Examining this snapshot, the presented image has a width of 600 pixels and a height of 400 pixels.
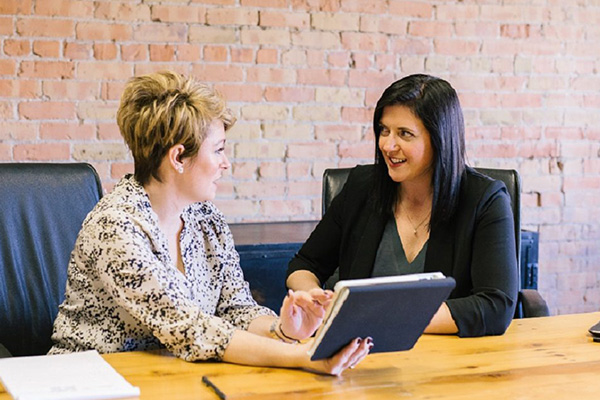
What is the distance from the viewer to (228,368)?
1694 millimetres

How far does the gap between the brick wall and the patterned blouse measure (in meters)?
1.30

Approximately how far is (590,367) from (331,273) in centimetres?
90

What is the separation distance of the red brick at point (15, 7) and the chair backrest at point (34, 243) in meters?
1.01

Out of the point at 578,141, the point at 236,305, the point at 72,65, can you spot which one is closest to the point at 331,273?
the point at 236,305

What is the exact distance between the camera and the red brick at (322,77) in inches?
137

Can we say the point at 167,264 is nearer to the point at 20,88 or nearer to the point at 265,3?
the point at 20,88

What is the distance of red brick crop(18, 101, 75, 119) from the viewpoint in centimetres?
313

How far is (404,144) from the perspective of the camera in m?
2.26

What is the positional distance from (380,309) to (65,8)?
2.06m

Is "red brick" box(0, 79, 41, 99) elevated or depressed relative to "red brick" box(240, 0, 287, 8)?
depressed

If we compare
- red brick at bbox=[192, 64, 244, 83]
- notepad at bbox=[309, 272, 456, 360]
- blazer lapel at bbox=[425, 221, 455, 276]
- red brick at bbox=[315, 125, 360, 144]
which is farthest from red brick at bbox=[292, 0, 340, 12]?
notepad at bbox=[309, 272, 456, 360]

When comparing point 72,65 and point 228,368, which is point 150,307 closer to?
point 228,368

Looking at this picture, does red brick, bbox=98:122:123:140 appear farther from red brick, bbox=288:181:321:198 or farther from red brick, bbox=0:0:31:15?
→ red brick, bbox=288:181:321:198

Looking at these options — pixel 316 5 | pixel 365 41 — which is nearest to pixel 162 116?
pixel 316 5
